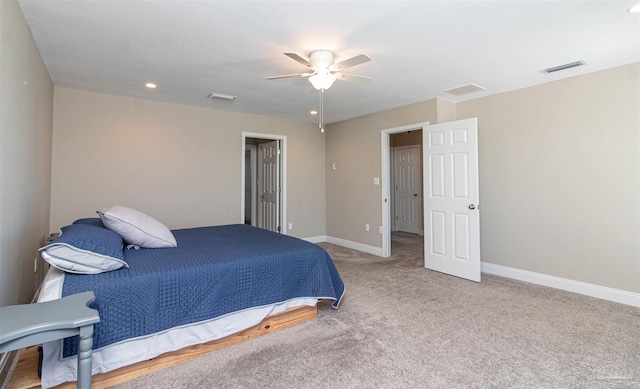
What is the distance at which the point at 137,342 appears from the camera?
6.13 feet

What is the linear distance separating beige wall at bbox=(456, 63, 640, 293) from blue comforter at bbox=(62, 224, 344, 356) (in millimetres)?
2531

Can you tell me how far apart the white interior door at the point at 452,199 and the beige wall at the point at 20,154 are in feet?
13.4

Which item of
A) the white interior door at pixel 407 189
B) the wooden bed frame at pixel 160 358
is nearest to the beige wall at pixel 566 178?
the wooden bed frame at pixel 160 358

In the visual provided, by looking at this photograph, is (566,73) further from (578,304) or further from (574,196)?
(578,304)

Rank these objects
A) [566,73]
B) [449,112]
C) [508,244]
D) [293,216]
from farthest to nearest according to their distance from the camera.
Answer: [293,216] < [449,112] < [508,244] < [566,73]

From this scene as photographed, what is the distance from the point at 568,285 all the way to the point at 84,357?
4.30 metres

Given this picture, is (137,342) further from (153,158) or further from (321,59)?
(153,158)

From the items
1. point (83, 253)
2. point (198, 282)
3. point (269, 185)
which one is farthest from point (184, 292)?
point (269, 185)

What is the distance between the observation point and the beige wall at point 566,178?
3057 mm

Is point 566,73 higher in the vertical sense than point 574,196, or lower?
higher

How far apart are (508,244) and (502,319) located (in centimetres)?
154

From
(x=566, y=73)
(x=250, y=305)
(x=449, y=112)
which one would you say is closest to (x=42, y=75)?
(x=250, y=305)

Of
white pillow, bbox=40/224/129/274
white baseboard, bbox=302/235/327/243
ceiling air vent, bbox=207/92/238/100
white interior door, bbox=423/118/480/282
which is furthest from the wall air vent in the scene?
white baseboard, bbox=302/235/327/243

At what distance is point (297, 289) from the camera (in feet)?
8.29
